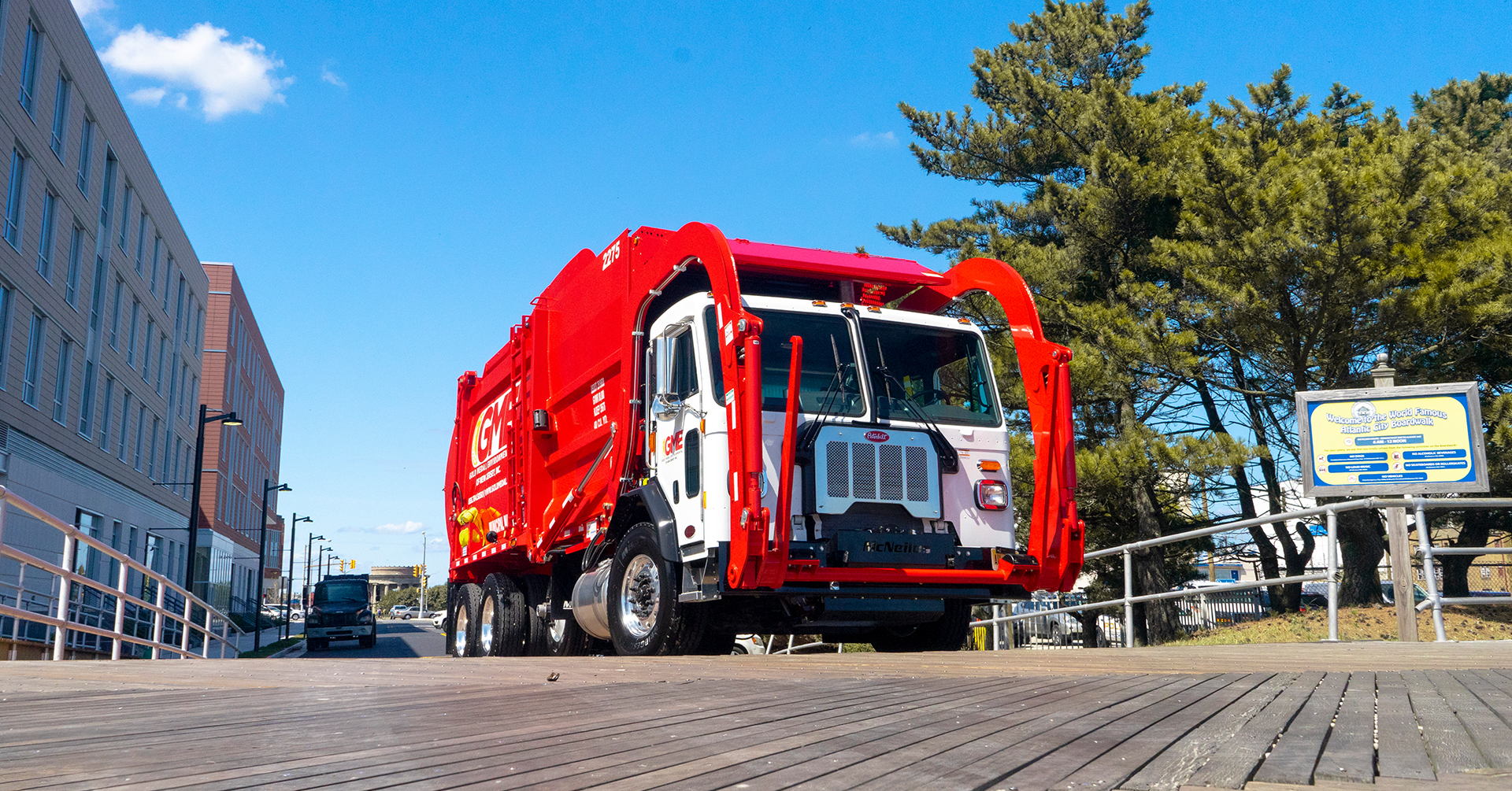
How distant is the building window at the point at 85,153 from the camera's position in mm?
30156

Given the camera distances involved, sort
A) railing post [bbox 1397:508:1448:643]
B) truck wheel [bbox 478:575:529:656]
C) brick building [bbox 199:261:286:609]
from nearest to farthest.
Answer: railing post [bbox 1397:508:1448:643], truck wheel [bbox 478:575:529:656], brick building [bbox 199:261:286:609]

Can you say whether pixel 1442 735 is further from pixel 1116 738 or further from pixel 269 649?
pixel 269 649

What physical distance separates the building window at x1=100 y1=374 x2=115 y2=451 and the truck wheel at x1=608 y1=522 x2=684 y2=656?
96.1ft

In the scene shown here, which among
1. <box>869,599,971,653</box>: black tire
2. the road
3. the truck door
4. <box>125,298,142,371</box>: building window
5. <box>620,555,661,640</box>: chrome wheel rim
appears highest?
<box>125,298,142,371</box>: building window

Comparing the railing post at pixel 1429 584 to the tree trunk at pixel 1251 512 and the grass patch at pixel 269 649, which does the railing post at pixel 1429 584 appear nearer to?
the tree trunk at pixel 1251 512

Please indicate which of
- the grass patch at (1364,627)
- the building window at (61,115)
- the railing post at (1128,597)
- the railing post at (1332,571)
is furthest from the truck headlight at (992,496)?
the building window at (61,115)

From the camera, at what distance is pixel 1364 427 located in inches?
489

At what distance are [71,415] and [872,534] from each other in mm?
28802

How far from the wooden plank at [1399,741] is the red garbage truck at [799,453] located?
405 cm

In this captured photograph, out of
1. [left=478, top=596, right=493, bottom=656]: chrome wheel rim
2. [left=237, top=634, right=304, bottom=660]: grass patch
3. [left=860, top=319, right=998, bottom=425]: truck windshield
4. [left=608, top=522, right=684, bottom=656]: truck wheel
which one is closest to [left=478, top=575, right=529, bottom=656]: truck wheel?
[left=478, top=596, right=493, bottom=656]: chrome wheel rim

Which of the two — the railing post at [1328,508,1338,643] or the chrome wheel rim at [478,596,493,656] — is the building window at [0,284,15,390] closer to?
the chrome wheel rim at [478,596,493,656]

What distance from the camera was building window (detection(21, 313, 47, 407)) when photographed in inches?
1031

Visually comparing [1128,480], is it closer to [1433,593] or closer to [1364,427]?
[1364,427]

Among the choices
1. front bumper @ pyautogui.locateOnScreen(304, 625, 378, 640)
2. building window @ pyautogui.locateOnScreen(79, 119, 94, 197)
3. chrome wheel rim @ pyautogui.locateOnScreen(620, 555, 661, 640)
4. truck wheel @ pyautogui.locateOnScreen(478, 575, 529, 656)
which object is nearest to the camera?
chrome wheel rim @ pyautogui.locateOnScreen(620, 555, 661, 640)
